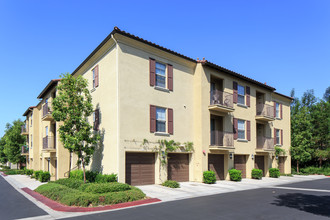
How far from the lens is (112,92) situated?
53.0 ft

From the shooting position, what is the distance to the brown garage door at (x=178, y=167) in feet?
59.5

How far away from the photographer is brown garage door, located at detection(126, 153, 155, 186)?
1584 centimetres

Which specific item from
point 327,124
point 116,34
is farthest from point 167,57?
point 327,124

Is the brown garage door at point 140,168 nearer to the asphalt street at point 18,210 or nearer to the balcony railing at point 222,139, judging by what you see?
the asphalt street at point 18,210

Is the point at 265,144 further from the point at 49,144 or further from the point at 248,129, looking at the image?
the point at 49,144

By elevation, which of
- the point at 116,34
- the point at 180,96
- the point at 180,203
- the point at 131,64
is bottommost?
the point at 180,203

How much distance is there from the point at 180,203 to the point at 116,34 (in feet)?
33.5

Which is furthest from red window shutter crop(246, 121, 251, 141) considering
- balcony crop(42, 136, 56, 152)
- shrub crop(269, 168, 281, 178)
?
balcony crop(42, 136, 56, 152)

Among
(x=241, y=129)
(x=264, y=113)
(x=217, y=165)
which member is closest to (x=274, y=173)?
(x=264, y=113)

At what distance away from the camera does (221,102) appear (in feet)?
68.8

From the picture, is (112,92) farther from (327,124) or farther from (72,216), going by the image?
(327,124)

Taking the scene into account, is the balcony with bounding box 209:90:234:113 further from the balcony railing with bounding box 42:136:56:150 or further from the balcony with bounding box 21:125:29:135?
the balcony with bounding box 21:125:29:135

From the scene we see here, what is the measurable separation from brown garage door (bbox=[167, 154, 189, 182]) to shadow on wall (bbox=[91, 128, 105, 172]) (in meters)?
4.62

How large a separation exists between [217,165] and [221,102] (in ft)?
16.9
